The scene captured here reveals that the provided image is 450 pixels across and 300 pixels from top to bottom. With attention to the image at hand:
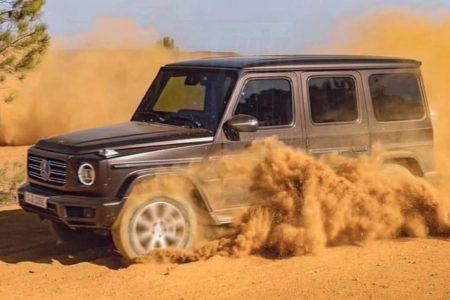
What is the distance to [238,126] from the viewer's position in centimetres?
668

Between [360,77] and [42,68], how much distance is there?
19058mm

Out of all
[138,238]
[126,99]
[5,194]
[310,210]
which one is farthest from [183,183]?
[126,99]

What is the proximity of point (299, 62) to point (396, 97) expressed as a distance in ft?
4.21

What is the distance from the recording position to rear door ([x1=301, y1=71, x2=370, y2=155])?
7.26 m

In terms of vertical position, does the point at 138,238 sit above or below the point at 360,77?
below

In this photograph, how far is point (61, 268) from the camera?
6.41 m

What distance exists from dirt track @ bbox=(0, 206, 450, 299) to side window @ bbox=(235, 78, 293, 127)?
1.39 metres

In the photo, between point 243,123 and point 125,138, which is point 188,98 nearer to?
point 243,123

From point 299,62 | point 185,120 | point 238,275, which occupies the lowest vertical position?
point 238,275

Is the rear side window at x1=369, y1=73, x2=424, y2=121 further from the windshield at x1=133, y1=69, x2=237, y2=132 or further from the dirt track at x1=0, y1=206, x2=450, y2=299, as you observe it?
the windshield at x1=133, y1=69, x2=237, y2=132

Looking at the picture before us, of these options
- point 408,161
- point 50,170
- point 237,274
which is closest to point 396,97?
point 408,161

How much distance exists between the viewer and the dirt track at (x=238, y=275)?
18.5ft

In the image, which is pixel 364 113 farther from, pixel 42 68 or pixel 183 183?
pixel 42 68

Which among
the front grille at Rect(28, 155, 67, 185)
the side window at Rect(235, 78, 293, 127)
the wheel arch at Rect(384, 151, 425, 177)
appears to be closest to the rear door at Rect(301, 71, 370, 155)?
the side window at Rect(235, 78, 293, 127)
